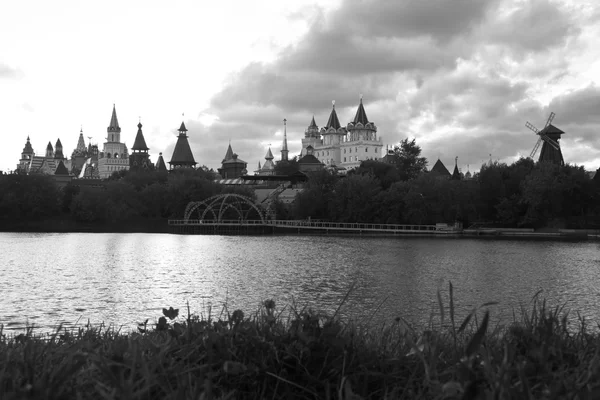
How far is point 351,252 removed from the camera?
40938 mm

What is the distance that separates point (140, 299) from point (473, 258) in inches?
890

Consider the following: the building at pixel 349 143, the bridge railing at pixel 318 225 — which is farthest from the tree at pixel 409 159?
the building at pixel 349 143

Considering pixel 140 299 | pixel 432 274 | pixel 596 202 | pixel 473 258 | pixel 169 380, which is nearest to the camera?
pixel 169 380

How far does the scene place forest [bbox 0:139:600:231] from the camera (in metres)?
63.2

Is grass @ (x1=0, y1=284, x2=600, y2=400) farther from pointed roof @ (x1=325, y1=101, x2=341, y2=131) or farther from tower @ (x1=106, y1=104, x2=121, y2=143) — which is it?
tower @ (x1=106, y1=104, x2=121, y2=143)

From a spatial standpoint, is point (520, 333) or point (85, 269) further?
point (85, 269)

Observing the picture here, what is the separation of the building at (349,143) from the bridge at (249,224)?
6829 centimetres

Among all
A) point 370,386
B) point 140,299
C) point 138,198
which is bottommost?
point 140,299

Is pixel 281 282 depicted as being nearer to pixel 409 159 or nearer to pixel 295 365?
pixel 295 365

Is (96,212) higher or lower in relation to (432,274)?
higher

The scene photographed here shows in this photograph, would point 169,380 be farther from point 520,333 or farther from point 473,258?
point 473,258

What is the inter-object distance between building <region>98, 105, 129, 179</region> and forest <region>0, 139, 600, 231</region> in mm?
96498

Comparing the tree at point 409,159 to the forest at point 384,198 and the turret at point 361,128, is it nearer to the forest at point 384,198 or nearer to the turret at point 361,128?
the forest at point 384,198

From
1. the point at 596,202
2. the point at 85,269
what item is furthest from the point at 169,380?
the point at 596,202
